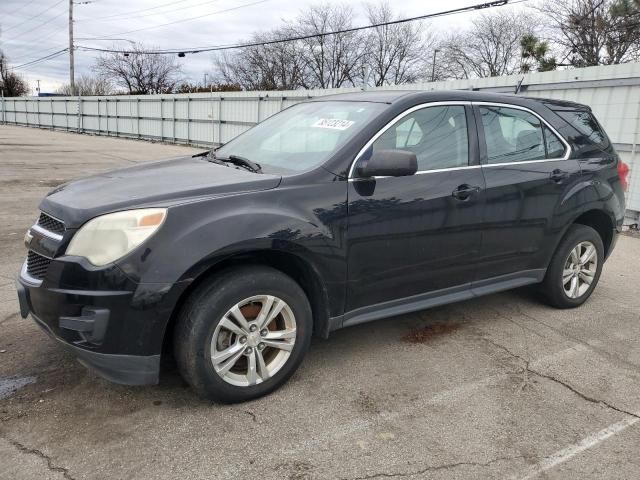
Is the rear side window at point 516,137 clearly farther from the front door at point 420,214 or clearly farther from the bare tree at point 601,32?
the bare tree at point 601,32

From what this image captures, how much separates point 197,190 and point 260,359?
3.25 feet

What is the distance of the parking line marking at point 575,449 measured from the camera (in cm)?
249

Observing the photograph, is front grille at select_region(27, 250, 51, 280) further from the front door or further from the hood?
the front door

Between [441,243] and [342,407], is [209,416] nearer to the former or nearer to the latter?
[342,407]

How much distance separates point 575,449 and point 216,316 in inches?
76.5

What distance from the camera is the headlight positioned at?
8.36ft

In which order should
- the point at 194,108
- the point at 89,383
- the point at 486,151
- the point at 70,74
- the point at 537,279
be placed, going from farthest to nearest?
the point at 70,74, the point at 194,108, the point at 537,279, the point at 486,151, the point at 89,383

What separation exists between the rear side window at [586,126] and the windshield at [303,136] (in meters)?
1.99

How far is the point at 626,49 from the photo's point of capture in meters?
24.8

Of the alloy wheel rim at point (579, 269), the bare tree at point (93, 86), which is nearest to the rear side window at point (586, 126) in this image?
the alloy wheel rim at point (579, 269)

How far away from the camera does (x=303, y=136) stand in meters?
3.60

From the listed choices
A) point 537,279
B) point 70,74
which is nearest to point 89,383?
point 537,279

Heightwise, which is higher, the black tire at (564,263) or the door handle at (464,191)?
the door handle at (464,191)

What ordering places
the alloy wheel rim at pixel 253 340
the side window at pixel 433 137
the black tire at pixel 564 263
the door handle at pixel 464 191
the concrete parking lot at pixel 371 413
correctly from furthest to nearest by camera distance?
the black tire at pixel 564 263 < the door handle at pixel 464 191 < the side window at pixel 433 137 < the alloy wheel rim at pixel 253 340 < the concrete parking lot at pixel 371 413
